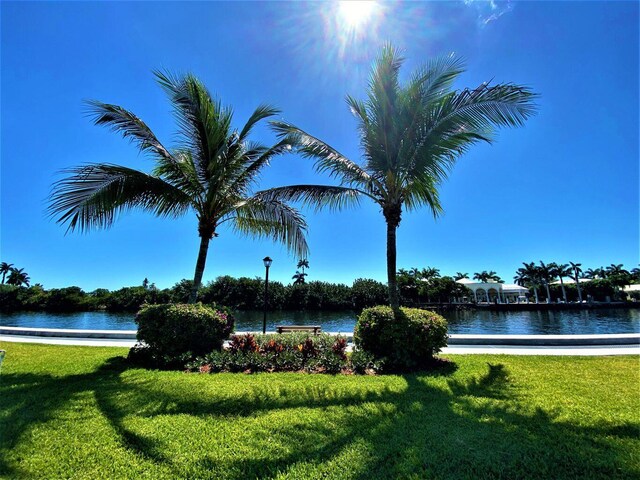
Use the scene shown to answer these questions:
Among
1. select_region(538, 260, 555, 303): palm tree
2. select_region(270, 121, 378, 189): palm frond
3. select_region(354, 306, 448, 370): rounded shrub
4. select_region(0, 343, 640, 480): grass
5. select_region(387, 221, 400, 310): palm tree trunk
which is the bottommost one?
select_region(0, 343, 640, 480): grass

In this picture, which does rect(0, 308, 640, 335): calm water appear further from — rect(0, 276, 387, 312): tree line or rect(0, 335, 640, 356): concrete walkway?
rect(0, 276, 387, 312): tree line

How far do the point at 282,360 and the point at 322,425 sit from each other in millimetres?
3095

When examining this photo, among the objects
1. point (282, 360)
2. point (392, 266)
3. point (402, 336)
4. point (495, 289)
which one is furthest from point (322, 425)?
point (495, 289)

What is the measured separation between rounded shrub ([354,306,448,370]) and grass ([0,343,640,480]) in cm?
73

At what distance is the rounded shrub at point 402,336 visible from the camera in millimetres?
6566

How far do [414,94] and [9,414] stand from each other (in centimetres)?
905

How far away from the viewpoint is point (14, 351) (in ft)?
28.6

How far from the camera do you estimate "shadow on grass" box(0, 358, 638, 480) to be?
9.17ft

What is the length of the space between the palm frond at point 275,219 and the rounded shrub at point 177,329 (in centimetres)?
302

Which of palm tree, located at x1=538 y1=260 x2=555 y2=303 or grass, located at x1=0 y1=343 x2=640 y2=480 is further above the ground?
palm tree, located at x1=538 y1=260 x2=555 y2=303

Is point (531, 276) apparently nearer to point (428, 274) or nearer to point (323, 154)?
point (428, 274)

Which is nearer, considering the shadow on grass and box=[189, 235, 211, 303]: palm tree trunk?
the shadow on grass

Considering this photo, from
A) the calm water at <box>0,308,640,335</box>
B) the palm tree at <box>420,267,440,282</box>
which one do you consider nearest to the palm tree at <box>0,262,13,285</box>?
the calm water at <box>0,308,640,335</box>

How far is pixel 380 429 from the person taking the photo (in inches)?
140
